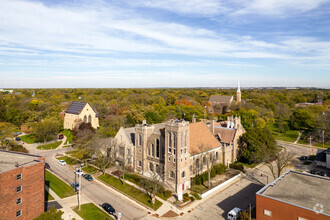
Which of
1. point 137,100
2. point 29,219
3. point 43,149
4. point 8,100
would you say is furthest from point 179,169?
point 8,100

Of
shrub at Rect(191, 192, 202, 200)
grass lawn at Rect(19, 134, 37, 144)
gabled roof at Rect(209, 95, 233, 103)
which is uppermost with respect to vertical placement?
gabled roof at Rect(209, 95, 233, 103)

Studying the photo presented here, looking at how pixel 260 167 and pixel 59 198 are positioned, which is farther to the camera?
pixel 260 167

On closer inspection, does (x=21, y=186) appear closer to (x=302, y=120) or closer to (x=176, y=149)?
(x=176, y=149)

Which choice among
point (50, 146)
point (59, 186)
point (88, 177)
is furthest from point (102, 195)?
point (50, 146)

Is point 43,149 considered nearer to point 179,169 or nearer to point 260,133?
point 179,169

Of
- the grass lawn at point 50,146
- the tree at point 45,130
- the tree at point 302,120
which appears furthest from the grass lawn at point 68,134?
the tree at point 302,120

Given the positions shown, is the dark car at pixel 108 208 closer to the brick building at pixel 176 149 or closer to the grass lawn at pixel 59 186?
the grass lawn at pixel 59 186

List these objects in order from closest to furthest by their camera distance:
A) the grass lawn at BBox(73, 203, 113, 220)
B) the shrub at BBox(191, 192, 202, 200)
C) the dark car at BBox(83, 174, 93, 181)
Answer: the grass lawn at BBox(73, 203, 113, 220)
the shrub at BBox(191, 192, 202, 200)
the dark car at BBox(83, 174, 93, 181)

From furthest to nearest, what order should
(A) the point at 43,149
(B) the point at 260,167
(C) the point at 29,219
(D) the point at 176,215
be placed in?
(A) the point at 43,149, (B) the point at 260,167, (D) the point at 176,215, (C) the point at 29,219

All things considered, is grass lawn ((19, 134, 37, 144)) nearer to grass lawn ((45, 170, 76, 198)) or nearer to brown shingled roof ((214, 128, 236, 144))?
grass lawn ((45, 170, 76, 198))

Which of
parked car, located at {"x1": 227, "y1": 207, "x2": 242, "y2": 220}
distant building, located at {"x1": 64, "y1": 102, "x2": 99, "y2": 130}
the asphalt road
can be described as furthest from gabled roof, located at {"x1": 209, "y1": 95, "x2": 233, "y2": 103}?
parked car, located at {"x1": 227, "y1": 207, "x2": 242, "y2": 220}
